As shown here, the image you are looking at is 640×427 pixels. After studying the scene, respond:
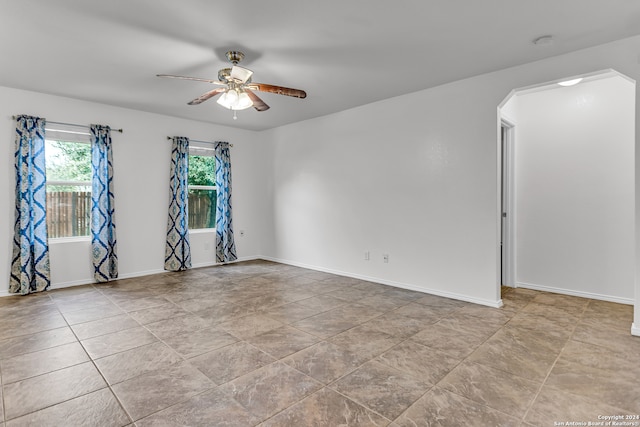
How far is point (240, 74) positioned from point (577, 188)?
154 inches

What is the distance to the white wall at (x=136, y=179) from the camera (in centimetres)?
407

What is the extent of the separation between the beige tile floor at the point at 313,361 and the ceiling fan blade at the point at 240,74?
2189 millimetres

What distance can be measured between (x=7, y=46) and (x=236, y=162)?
3561 millimetres

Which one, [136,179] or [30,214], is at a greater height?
[136,179]

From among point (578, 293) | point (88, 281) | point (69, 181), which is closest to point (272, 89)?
point (69, 181)

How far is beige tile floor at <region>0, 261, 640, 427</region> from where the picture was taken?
71.7 inches

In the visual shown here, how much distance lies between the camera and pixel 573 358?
2.40 metres

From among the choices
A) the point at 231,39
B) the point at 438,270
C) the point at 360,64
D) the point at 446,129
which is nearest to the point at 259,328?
the point at 438,270

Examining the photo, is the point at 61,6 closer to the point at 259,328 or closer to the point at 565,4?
the point at 259,328

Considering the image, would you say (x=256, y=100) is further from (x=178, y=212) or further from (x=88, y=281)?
(x=88, y=281)

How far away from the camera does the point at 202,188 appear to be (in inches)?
231

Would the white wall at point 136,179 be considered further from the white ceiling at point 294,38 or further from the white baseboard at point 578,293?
the white baseboard at point 578,293

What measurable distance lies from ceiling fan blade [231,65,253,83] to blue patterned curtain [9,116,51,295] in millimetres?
3061

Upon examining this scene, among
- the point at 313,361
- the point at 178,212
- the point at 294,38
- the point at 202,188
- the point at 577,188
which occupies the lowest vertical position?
the point at 313,361
